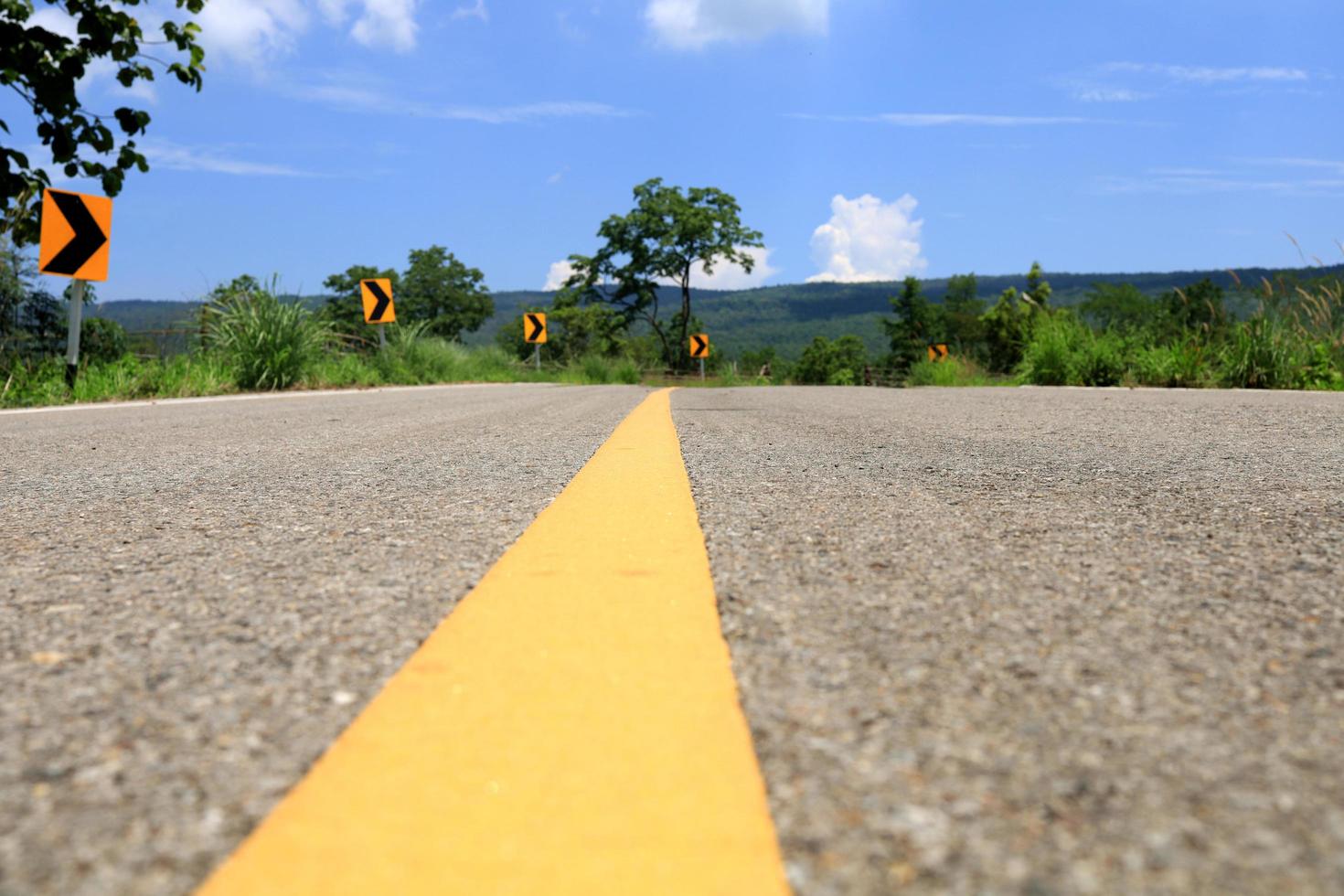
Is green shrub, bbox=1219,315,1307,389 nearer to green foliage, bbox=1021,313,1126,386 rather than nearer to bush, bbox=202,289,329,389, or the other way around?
green foliage, bbox=1021,313,1126,386

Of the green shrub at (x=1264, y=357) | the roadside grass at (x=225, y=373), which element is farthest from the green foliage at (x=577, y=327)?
the green shrub at (x=1264, y=357)

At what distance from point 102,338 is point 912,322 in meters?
68.1

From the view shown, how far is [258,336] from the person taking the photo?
1255 cm

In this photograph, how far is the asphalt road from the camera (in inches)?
32.4

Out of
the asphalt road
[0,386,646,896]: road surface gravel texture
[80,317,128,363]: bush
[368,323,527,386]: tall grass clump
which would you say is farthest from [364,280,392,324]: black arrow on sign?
the asphalt road

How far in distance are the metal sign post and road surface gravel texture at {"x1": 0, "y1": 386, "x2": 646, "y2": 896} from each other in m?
6.41

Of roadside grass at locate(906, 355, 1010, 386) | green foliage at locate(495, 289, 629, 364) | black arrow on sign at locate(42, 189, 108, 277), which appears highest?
green foliage at locate(495, 289, 629, 364)

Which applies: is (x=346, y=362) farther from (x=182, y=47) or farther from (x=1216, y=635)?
(x=1216, y=635)

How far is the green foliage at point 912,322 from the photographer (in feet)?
249

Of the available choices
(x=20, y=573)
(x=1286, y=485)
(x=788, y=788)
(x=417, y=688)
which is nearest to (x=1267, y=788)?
(x=788, y=788)

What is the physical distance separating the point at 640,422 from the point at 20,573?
4744 mm

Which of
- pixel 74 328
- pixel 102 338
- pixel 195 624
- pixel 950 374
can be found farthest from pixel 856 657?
pixel 950 374

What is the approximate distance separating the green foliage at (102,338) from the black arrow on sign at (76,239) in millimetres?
5262

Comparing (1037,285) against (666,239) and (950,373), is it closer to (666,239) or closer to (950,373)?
(666,239)
